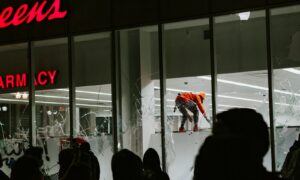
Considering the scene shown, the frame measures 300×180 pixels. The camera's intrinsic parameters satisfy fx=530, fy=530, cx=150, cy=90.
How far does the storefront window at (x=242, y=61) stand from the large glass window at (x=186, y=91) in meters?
0.30

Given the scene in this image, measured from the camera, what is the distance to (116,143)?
452 inches

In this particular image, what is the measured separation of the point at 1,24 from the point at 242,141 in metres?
12.3

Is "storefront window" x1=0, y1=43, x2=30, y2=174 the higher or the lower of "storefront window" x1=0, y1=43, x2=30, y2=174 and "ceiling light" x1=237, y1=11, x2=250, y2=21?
the lower

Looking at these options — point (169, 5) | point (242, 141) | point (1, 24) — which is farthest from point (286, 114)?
point (242, 141)

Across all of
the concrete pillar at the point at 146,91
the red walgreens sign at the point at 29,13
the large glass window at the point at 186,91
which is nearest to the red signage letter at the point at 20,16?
the red walgreens sign at the point at 29,13

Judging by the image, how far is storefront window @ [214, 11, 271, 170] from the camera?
9820 mm

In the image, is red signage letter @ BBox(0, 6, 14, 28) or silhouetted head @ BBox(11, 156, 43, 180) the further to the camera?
red signage letter @ BBox(0, 6, 14, 28)

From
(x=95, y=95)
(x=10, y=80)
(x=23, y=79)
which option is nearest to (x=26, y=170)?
(x=95, y=95)

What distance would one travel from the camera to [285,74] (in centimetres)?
980

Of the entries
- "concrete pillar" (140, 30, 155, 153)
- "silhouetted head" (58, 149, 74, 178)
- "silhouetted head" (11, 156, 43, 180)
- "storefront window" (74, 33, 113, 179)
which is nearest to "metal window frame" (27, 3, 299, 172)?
"storefront window" (74, 33, 113, 179)

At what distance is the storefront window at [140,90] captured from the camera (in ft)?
36.3

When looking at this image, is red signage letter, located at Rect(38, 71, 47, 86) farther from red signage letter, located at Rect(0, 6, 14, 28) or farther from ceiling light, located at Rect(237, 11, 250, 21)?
ceiling light, located at Rect(237, 11, 250, 21)

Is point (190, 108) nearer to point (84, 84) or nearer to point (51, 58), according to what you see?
point (84, 84)

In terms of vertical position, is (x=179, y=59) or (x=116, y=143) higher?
(x=179, y=59)
